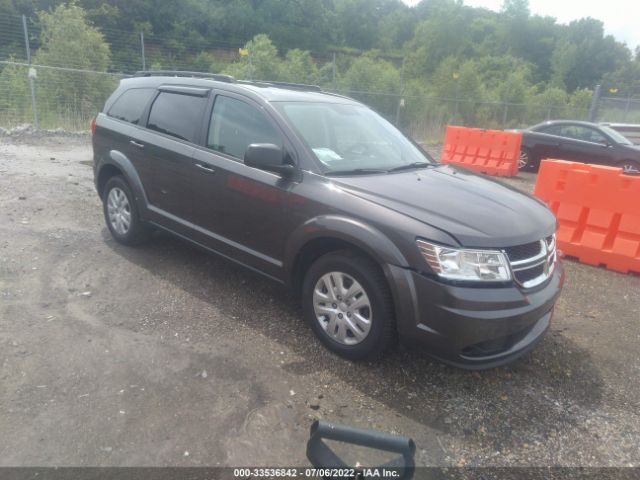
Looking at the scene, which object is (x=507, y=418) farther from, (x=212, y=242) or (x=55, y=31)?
(x=55, y=31)

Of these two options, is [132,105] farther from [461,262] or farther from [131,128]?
[461,262]

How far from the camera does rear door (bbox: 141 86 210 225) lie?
4312mm

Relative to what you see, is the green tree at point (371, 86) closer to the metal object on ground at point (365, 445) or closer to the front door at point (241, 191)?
the front door at point (241, 191)

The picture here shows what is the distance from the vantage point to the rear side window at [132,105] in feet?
16.2

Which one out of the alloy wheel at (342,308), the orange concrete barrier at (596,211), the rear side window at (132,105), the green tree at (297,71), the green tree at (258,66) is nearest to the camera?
the alloy wheel at (342,308)

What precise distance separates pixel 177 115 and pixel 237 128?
32.8 inches

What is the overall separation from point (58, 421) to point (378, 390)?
1876 millimetres

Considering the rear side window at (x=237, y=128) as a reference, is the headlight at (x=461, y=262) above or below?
below

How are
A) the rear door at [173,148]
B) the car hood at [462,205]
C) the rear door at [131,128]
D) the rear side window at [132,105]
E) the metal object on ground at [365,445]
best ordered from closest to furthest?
the metal object on ground at [365,445] → the car hood at [462,205] → the rear door at [173,148] → the rear door at [131,128] → the rear side window at [132,105]

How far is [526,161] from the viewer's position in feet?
42.0

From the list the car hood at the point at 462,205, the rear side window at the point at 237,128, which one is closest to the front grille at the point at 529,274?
the car hood at the point at 462,205

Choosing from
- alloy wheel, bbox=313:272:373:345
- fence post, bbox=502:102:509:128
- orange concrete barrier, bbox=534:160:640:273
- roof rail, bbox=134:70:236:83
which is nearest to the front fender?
alloy wheel, bbox=313:272:373:345

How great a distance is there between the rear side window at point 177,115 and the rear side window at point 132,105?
0.63 ft

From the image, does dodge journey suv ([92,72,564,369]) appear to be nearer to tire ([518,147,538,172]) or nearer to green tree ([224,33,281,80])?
tire ([518,147,538,172])
